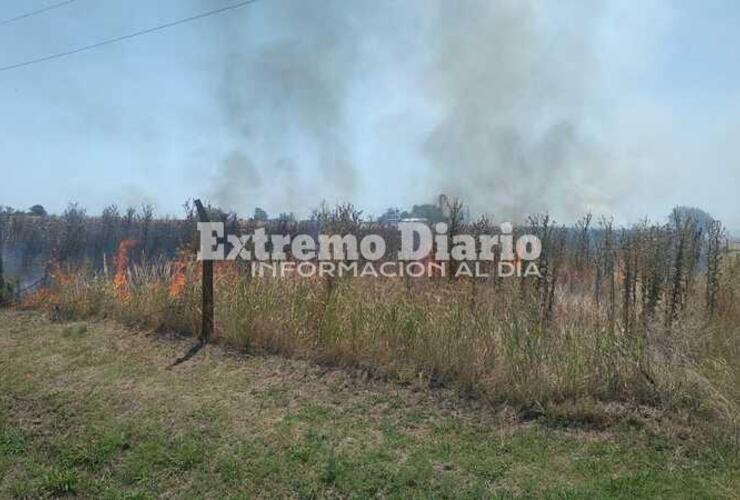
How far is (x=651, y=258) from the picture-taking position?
5.43 m

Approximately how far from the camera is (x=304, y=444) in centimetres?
336

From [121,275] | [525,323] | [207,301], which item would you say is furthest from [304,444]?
[121,275]

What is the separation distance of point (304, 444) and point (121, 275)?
5622mm

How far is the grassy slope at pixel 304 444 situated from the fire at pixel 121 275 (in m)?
2.60

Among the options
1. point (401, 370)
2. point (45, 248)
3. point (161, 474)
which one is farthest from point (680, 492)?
point (45, 248)

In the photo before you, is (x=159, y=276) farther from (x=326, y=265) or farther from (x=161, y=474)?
(x=161, y=474)

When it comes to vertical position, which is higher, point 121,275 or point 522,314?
point 121,275

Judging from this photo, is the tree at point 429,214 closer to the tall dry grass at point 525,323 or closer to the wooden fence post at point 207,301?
the tall dry grass at point 525,323

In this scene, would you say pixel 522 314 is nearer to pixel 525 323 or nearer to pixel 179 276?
pixel 525 323

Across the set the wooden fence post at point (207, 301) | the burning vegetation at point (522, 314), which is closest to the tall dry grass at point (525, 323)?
the burning vegetation at point (522, 314)

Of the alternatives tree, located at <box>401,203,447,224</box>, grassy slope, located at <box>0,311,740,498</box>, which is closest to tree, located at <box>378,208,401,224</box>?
tree, located at <box>401,203,447,224</box>

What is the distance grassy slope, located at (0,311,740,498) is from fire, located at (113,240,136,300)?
2.60 meters

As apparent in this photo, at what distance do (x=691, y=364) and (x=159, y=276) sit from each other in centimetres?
660

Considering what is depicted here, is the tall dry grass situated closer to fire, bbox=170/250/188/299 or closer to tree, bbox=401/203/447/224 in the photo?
fire, bbox=170/250/188/299
